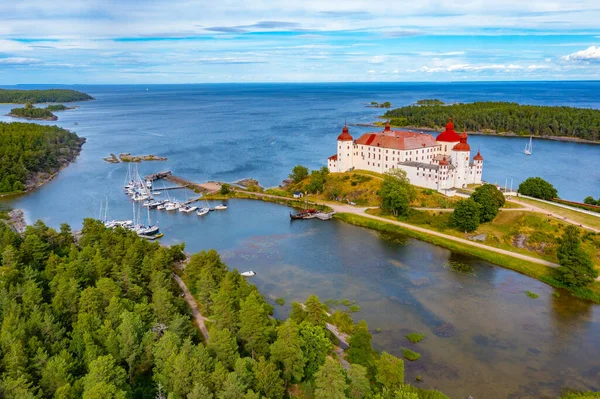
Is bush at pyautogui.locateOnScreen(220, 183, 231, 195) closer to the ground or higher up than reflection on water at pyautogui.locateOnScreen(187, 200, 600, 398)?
higher up

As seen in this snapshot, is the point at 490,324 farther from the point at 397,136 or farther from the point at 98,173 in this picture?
the point at 98,173

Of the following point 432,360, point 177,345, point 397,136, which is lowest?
point 432,360

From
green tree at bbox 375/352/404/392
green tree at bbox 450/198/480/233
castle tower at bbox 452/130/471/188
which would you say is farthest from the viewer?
castle tower at bbox 452/130/471/188

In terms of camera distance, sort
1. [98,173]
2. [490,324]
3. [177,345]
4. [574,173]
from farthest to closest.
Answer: [98,173] < [574,173] < [490,324] < [177,345]

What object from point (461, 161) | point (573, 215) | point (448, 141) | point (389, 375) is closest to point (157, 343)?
point (389, 375)

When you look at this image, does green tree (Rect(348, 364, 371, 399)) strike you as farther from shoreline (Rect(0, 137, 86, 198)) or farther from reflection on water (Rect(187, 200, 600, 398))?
shoreline (Rect(0, 137, 86, 198))

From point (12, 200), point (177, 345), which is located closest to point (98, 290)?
point (177, 345)

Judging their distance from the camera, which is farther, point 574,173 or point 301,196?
point 574,173

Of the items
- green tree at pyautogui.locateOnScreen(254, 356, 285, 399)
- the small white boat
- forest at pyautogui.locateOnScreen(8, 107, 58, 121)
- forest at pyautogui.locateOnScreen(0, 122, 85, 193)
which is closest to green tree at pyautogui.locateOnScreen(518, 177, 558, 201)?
the small white boat
